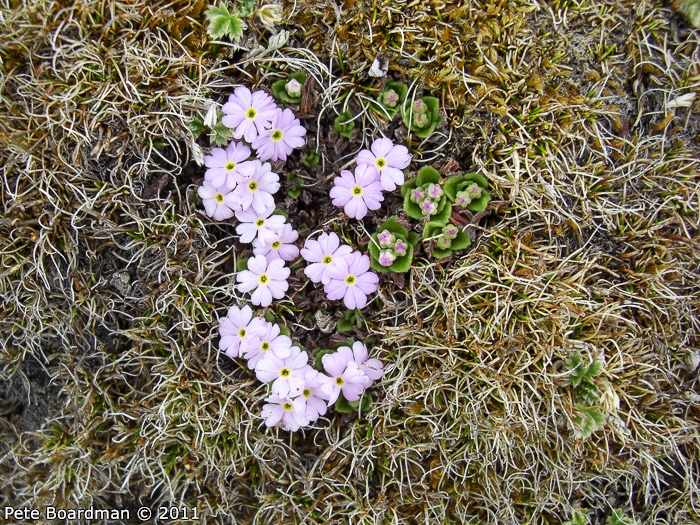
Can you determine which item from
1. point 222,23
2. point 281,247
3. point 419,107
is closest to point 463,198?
point 419,107

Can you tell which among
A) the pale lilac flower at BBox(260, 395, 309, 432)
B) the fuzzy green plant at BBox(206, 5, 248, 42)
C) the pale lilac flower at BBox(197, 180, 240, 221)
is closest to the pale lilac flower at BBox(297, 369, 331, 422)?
the pale lilac flower at BBox(260, 395, 309, 432)

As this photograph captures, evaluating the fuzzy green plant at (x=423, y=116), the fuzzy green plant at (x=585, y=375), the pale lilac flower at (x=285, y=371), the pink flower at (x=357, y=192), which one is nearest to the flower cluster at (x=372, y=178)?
the pink flower at (x=357, y=192)

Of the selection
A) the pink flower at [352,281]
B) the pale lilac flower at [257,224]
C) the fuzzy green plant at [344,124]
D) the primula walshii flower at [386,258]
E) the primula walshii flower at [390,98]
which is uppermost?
the primula walshii flower at [390,98]

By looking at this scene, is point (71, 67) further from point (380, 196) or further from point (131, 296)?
point (380, 196)

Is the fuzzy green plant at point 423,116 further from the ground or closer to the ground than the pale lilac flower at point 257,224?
further from the ground

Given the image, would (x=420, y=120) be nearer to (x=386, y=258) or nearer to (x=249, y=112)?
(x=386, y=258)

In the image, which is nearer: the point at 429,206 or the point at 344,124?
the point at 429,206

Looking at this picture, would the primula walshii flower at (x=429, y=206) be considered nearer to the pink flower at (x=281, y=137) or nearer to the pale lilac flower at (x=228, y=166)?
the pink flower at (x=281, y=137)
